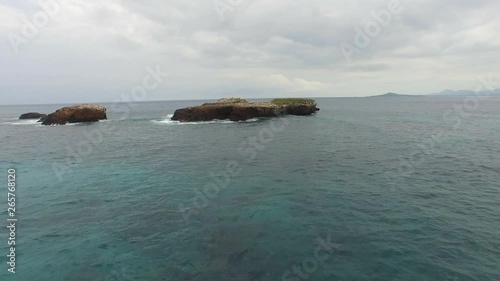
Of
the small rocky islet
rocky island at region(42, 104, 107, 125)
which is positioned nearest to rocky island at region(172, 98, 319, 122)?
the small rocky islet

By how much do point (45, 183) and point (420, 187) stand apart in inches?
1322

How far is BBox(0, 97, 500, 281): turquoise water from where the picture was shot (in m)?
12.8

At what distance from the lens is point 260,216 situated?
18062 mm

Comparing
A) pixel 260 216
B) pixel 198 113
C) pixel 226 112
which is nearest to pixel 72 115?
pixel 198 113

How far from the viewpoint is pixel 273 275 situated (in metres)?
12.2

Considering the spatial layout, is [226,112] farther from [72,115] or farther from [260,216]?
[260,216]

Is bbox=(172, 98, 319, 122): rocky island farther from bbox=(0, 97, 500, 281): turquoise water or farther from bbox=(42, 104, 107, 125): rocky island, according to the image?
bbox=(0, 97, 500, 281): turquoise water

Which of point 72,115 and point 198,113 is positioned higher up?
point 72,115

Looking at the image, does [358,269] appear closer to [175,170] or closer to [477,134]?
[175,170]

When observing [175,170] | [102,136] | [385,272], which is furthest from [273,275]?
[102,136]

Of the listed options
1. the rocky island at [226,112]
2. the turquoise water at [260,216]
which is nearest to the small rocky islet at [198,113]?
the rocky island at [226,112]

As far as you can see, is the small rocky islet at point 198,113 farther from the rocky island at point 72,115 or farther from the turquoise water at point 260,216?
the turquoise water at point 260,216

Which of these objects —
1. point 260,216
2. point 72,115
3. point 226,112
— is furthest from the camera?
point 226,112

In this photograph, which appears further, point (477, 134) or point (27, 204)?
point (477, 134)
